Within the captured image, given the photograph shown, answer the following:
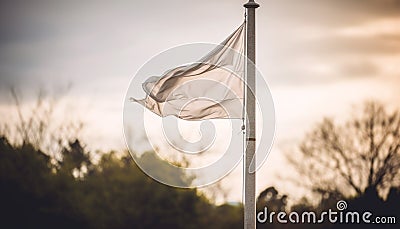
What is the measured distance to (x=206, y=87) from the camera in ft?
20.1

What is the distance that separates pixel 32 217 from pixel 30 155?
1.07 metres

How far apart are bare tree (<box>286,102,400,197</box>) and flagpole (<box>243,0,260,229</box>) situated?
7.44m

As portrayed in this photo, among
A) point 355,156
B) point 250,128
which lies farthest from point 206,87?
point 355,156

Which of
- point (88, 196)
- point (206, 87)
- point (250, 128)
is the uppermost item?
point (206, 87)

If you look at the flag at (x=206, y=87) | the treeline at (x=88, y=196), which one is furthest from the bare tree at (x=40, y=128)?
the flag at (x=206, y=87)

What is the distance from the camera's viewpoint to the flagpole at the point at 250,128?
18.1 feet

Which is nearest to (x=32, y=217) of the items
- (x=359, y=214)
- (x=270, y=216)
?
(x=270, y=216)

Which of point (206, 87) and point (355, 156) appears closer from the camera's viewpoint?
point (206, 87)

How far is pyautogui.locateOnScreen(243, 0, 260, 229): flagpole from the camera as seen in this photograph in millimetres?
5531

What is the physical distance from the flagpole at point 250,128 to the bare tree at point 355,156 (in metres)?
7.44

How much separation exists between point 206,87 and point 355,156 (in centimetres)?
748

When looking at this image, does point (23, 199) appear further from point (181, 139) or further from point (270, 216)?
point (270, 216)

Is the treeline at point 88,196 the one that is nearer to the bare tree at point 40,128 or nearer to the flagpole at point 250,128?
the bare tree at point 40,128

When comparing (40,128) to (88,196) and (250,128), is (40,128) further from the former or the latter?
(250,128)
